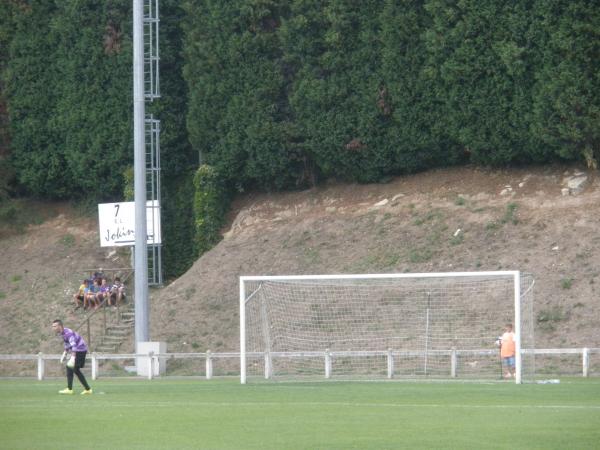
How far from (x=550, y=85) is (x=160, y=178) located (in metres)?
18.5

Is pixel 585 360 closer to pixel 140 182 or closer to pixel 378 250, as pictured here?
pixel 378 250

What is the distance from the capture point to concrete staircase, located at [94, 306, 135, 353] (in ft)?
155

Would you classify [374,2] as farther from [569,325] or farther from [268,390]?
[268,390]

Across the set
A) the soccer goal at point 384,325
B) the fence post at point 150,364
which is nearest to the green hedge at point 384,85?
the soccer goal at point 384,325

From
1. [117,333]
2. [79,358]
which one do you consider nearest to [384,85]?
[117,333]

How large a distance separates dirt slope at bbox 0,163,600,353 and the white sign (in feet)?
7.76

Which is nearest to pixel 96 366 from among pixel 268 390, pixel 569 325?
pixel 268 390

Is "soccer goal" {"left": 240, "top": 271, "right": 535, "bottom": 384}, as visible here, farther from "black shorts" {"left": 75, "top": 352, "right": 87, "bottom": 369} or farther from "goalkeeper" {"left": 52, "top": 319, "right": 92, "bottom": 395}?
"goalkeeper" {"left": 52, "top": 319, "right": 92, "bottom": 395}

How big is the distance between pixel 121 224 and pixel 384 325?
13.5 meters

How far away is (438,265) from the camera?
43.2 metres

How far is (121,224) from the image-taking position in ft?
160

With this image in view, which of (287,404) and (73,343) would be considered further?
(73,343)

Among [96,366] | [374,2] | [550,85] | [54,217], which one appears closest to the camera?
[96,366]

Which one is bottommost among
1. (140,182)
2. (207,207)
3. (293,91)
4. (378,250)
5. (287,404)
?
(287,404)
